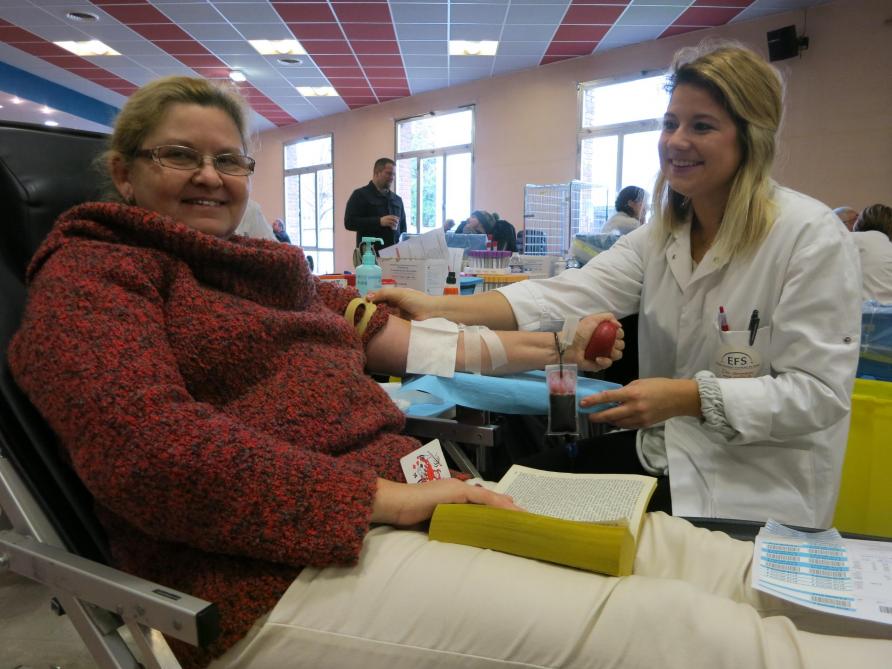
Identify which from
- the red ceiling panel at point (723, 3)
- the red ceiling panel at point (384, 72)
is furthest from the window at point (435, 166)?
the red ceiling panel at point (723, 3)

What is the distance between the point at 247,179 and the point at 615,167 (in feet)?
23.2

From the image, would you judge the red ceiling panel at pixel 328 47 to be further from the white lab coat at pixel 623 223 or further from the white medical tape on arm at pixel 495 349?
the white medical tape on arm at pixel 495 349

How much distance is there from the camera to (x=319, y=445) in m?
0.96

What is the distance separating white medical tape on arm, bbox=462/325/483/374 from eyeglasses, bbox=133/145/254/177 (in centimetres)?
65

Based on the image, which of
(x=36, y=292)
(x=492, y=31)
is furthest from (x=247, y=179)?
(x=492, y=31)

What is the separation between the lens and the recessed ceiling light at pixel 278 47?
679 centimetres

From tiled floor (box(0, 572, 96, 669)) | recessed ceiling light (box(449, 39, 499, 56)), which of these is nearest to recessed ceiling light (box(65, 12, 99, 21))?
recessed ceiling light (box(449, 39, 499, 56))

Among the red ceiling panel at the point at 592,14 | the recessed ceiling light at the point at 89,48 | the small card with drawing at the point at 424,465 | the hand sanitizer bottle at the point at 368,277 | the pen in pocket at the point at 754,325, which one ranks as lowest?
the small card with drawing at the point at 424,465

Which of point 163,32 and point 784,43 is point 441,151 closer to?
point 163,32

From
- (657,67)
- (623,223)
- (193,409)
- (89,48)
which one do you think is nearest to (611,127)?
(657,67)

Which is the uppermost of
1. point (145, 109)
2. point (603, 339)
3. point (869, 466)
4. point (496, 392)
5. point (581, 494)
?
point (145, 109)

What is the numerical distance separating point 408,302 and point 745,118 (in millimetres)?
921

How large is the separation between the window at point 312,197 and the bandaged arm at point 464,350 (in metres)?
9.84

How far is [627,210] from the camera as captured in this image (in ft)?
16.0
